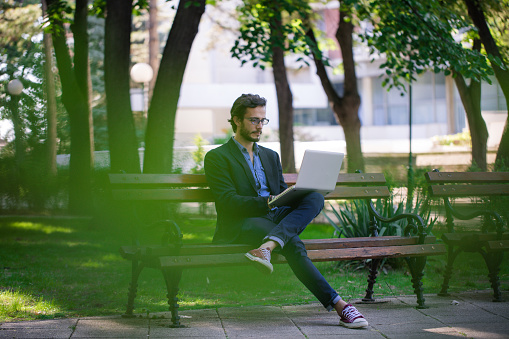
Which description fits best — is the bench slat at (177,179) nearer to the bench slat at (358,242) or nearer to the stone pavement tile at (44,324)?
the bench slat at (358,242)

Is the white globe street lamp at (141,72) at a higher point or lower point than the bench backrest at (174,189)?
higher

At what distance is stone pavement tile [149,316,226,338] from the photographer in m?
4.34

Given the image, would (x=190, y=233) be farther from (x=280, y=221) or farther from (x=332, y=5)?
(x=332, y=5)

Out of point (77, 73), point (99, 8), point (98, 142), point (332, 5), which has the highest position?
point (332, 5)

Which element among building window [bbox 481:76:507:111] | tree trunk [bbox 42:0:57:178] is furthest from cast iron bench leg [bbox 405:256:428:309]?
tree trunk [bbox 42:0:57:178]

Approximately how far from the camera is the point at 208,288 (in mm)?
6250

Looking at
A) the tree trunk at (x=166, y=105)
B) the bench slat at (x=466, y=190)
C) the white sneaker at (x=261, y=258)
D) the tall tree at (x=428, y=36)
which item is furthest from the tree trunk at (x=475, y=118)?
the white sneaker at (x=261, y=258)

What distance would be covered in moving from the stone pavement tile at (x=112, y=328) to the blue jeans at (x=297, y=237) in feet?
3.13

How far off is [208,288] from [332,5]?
35882 mm

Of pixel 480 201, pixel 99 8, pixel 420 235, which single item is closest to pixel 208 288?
pixel 420 235

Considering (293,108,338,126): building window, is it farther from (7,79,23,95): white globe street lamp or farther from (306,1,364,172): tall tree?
A: (7,79,23,95): white globe street lamp

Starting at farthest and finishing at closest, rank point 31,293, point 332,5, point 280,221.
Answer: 1. point 332,5
2. point 31,293
3. point 280,221

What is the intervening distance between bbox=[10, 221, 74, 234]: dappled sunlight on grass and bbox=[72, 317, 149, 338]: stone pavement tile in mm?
5558

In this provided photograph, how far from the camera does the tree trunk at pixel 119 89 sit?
28.7 feet
